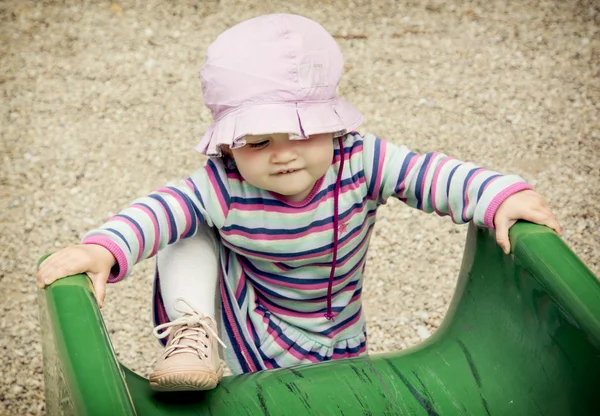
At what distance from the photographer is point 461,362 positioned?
3.48ft

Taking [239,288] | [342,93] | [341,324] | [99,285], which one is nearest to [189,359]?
[99,285]

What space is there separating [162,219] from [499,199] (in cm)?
44

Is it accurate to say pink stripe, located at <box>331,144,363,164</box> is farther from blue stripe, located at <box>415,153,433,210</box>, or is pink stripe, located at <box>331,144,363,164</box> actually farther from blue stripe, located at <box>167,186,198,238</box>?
blue stripe, located at <box>167,186,198,238</box>

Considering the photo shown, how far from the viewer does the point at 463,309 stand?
3.66 feet

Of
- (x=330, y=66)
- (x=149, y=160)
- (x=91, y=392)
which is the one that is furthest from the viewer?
(x=149, y=160)

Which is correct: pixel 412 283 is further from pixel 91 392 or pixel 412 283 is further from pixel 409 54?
pixel 91 392

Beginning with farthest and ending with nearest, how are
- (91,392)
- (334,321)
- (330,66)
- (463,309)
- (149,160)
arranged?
(149,160)
(334,321)
(463,309)
(330,66)
(91,392)

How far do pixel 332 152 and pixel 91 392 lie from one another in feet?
1.51

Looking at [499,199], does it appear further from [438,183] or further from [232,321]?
[232,321]

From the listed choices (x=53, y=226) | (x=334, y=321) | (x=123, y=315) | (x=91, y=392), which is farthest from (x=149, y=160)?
(x=91, y=392)

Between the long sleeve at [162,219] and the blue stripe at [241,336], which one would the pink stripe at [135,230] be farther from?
the blue stripe at [241,336]

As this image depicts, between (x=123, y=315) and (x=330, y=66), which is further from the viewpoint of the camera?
(x=123, y=315)

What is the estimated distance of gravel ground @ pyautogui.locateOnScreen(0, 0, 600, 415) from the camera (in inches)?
71.4

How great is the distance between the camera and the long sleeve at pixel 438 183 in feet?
3.23
